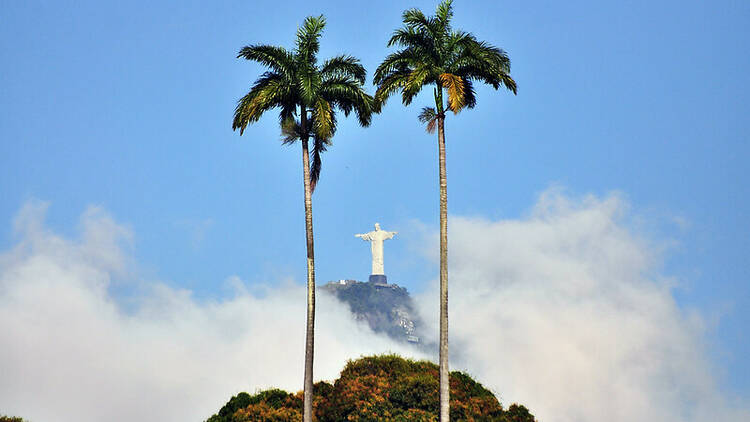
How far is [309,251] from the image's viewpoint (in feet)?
141

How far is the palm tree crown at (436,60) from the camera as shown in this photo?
139 feet

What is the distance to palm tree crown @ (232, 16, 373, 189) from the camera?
43812mm

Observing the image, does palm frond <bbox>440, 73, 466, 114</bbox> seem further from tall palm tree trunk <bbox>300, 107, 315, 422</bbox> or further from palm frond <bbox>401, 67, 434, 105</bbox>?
tall palm tree trunk <bbox>300, 107, 315, 422</bbox>

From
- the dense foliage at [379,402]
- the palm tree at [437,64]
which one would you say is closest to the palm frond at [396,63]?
the palm tree at [437,64]

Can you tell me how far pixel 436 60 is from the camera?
42.7 metres

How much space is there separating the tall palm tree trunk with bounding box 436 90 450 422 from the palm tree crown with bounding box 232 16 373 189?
4.92 m

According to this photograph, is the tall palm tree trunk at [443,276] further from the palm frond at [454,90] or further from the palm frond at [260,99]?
the palm frond at [260,99]

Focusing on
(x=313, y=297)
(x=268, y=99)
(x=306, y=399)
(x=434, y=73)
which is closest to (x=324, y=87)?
(x=268, y=99)

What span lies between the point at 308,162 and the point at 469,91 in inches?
367

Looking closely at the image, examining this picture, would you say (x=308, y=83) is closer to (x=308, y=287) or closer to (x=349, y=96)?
(x=349, y=96)

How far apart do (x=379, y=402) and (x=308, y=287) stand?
23.8 ft

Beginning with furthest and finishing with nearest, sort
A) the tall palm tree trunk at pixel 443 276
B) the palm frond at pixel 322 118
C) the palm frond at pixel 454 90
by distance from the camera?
the palm frond at pixel 322 118 < the palm frond at pixel 454 90 < the tall palm tree trunk at pixel 443 276

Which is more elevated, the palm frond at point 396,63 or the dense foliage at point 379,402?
the palm frond at point 396,63

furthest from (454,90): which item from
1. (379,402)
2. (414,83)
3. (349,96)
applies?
(379,402)
